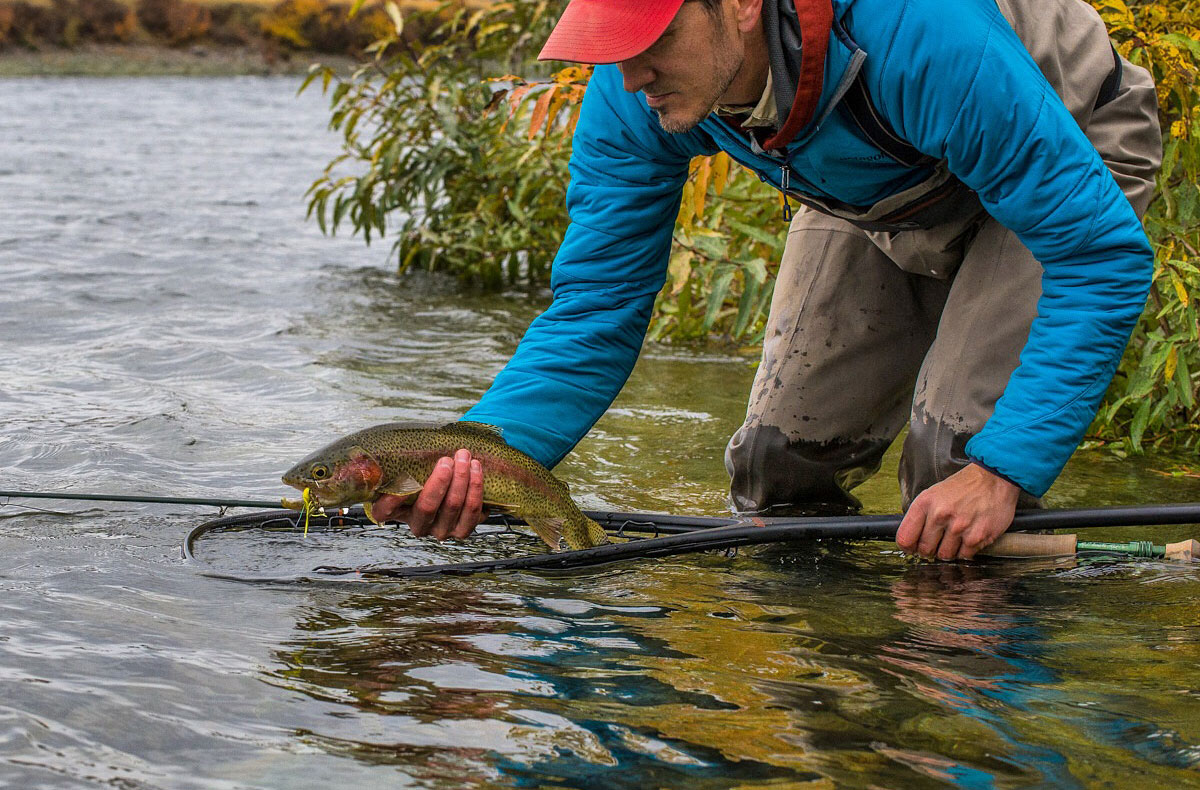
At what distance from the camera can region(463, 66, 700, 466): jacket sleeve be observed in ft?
11.9

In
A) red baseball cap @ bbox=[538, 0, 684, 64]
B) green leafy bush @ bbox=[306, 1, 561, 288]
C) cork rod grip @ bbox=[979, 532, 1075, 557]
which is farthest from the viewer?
green leafy bush @ bbox=[306, 1, 561, 288]

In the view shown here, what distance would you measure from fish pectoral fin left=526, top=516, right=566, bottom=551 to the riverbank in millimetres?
34839

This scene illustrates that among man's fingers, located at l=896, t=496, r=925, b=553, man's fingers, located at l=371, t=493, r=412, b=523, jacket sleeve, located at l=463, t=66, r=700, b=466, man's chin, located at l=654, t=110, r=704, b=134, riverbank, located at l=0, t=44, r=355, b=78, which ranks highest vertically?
riverbank, located at l=0, t=44, r=355, b=78

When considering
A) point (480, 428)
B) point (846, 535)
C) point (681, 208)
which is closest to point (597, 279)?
point (480, 428)

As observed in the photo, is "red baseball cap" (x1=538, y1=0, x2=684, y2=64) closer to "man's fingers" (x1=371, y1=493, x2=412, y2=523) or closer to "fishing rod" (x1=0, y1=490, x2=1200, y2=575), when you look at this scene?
"man's fingers" (x1=371, y1=493, x2=412, y2=523)

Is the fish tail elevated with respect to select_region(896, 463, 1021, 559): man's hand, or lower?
lower

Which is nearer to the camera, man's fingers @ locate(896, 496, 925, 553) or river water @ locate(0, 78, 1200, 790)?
river water @ locate(0, 78, 1200, 790)

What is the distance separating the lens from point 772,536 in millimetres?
3721

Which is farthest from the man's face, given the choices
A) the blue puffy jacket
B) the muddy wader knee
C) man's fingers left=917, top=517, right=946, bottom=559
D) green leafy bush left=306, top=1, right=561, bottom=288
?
green leafy bush left=306, top=1, right=561, bottom=288

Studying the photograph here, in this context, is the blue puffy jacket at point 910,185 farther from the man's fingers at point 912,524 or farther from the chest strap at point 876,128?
the man's fingers at point 912,524

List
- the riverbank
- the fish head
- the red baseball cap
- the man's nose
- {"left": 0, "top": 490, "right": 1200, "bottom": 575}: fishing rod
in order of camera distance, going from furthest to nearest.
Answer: the riverbank → {"left": 0, "top": 490, "right": 1200, "bottom": 575}: fishing rod → the fish head → the man's nose → the red baseball cap

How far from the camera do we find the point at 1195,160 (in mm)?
4875

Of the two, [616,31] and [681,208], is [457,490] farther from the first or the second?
[681,208]

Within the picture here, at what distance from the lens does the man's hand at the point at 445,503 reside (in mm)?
3316
